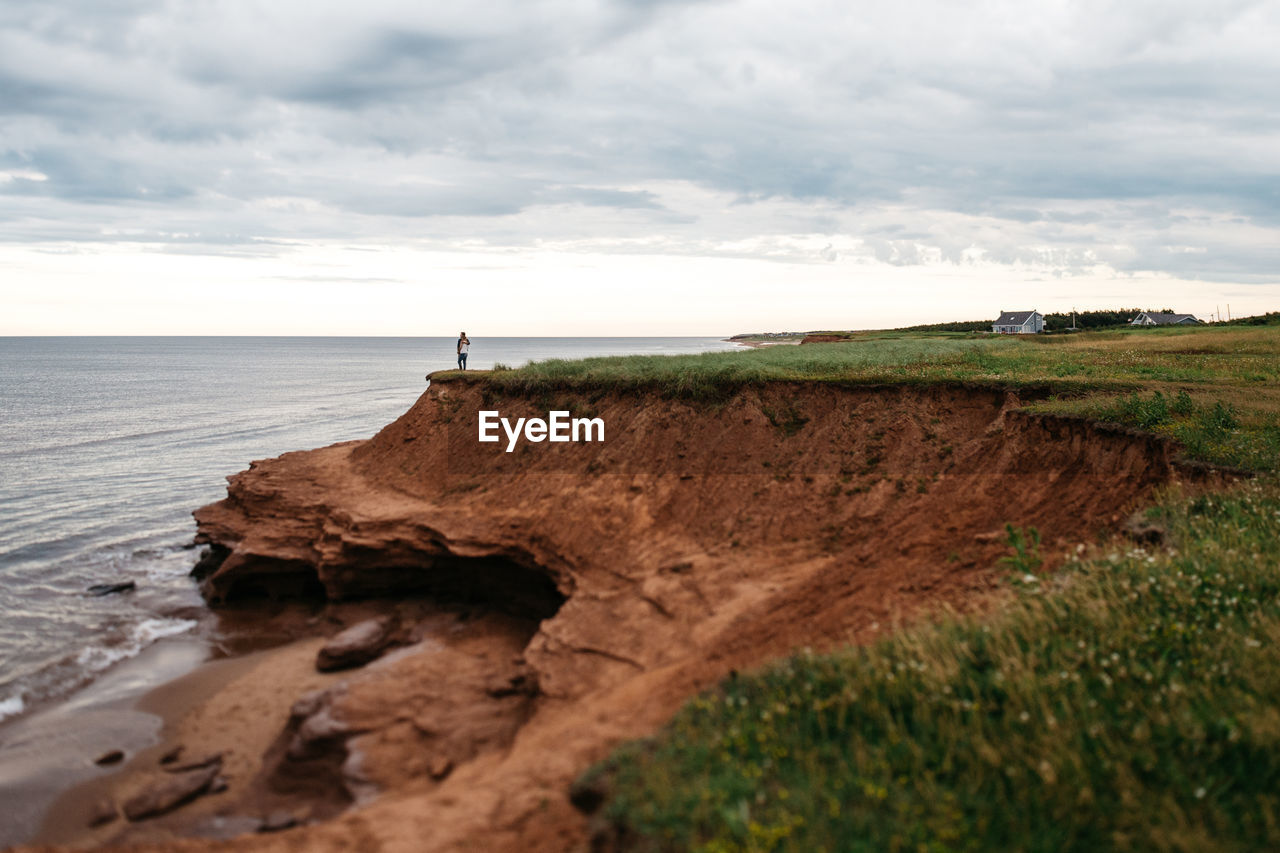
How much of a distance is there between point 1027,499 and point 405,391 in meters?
77.3

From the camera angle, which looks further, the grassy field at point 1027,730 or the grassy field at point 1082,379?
the grassy field at point 1082,379

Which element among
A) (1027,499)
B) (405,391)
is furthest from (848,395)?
(405,391)

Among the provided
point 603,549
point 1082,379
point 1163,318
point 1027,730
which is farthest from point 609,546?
point 1163,318

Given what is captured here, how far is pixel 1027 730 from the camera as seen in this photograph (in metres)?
6.49

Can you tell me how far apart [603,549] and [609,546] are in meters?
0.16

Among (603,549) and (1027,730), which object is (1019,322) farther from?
(1027,730)

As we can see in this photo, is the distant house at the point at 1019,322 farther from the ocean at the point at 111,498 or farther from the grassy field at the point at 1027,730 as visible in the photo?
the grassy field at the point at 1027,730

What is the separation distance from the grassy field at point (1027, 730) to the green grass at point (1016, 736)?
18mm

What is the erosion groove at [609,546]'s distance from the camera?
10.1 m

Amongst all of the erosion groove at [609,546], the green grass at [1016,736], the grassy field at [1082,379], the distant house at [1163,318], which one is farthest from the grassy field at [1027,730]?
the distant house at [1163,318]

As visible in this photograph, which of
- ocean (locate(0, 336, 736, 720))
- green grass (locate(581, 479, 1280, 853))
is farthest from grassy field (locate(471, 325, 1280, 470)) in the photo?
ocean (locate(0, 336, 736, 720))

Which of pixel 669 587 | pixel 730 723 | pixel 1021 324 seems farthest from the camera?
pixel 1021 324

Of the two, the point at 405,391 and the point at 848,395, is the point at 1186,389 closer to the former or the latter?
the point at 848,395

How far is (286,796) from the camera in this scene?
36.1 ft
